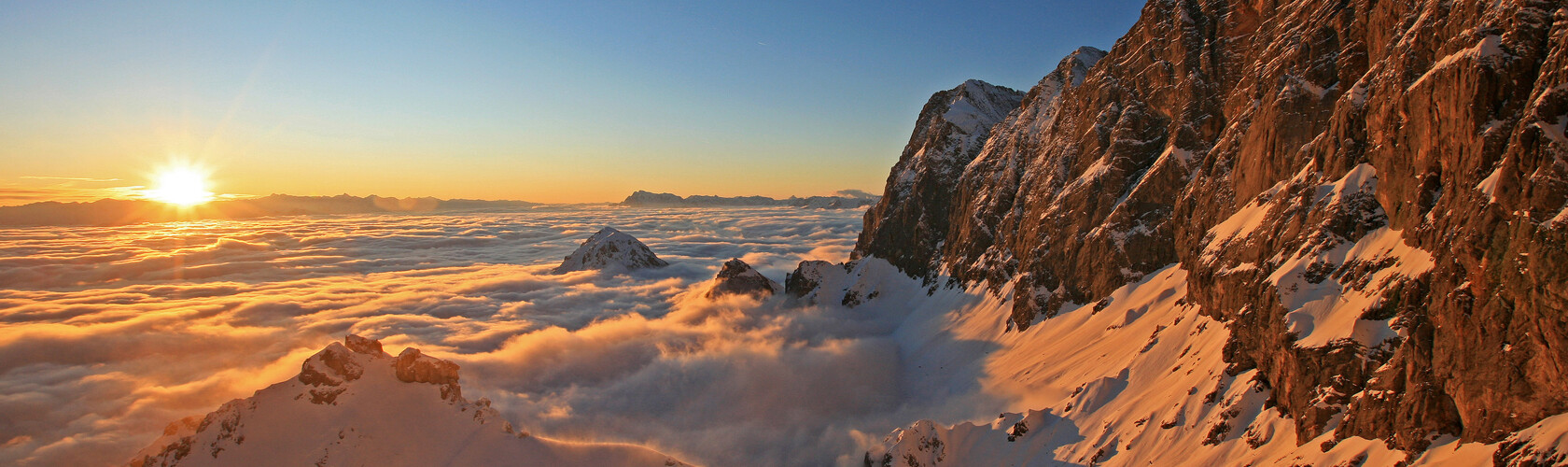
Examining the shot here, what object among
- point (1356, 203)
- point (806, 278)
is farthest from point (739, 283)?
point (1356, 203)

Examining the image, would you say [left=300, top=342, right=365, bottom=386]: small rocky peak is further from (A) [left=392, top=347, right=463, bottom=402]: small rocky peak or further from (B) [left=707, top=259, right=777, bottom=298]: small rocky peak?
(B) [left=707, top=259, right=777, bottom=298]: small rocky peak

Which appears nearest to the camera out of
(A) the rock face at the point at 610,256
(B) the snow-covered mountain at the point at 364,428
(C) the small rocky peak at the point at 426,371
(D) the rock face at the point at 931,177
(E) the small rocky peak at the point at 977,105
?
(B) the snow-covered mountain at the point at 364,428

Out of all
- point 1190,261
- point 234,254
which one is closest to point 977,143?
point 1190,261

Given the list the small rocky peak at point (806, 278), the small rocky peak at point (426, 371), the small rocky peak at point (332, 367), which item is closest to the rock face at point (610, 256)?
the small rocky peak at point (806, 278)

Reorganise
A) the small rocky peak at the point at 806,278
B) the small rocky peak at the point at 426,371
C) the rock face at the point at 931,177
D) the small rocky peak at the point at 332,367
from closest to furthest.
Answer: the small rocky peak at the point at 332,367, the small rocky peak at the point at 426,371, the rock face at the point at 931,177, the small rocky peak at the point at 806,278

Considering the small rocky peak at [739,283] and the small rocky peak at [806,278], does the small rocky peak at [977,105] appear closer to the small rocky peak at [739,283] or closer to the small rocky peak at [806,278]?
the small rocky peak at [806,278]

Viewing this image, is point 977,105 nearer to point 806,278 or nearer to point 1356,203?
point 806,278
